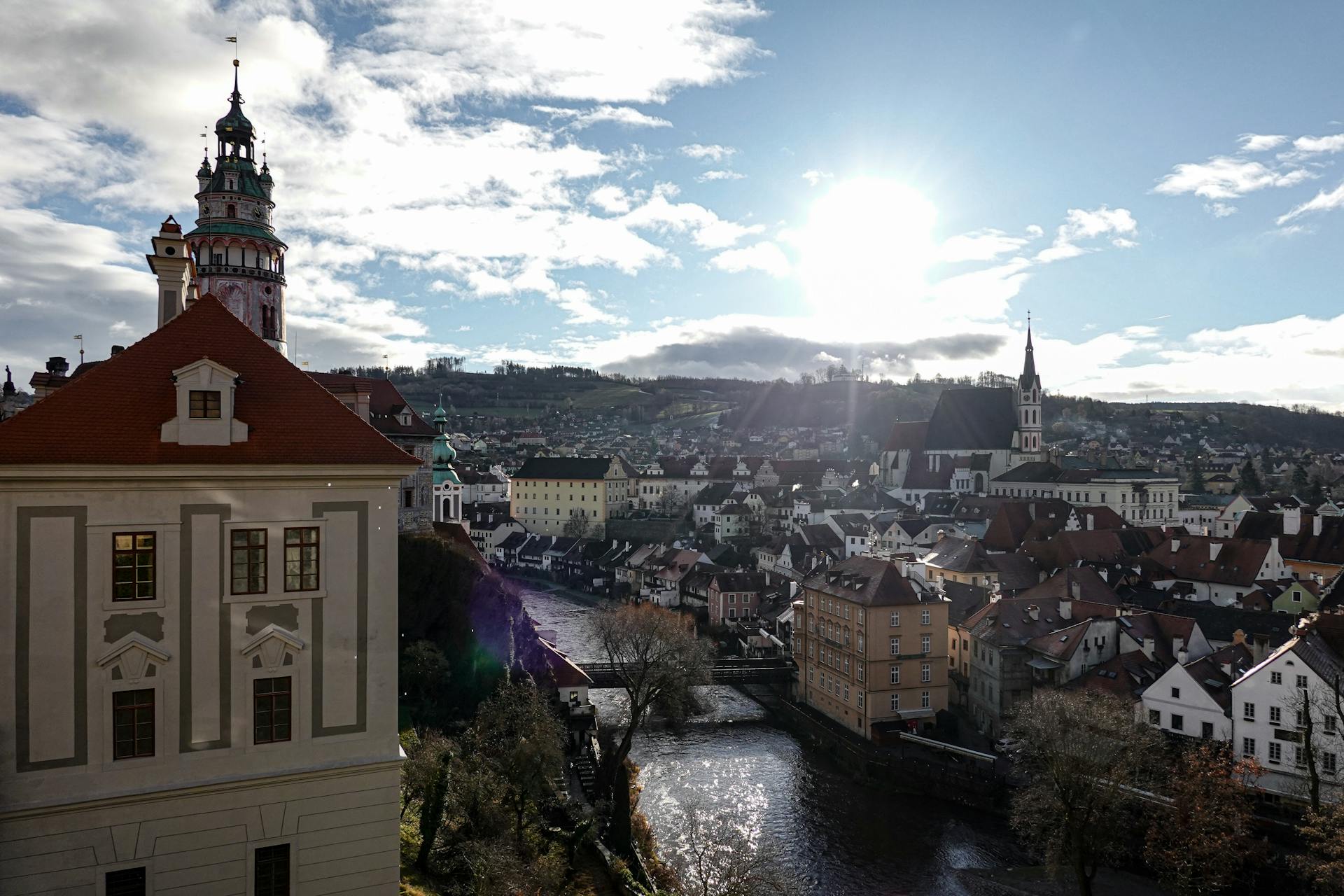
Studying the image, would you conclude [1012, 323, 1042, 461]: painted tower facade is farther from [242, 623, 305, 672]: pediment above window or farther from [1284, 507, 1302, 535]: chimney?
[242, 623, 305, 672]: pediment above window

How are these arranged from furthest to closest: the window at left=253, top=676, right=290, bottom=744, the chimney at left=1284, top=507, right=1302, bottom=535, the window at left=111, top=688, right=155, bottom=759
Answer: the chimney at left=1284, top=507, right=1302, bottom=535
the window at left=253, top=676, right=290, bottom=744
the window at left=111, top=688, right=155, bottom=759

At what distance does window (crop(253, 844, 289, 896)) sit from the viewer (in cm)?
1114

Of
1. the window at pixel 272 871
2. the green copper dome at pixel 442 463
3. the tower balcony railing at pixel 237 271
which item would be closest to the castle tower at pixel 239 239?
the tower balcony railing at pixel 237 271

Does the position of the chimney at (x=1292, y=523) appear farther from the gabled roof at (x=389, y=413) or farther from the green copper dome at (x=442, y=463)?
the gabled roof at (x=389, y=413)

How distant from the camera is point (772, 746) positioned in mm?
36156

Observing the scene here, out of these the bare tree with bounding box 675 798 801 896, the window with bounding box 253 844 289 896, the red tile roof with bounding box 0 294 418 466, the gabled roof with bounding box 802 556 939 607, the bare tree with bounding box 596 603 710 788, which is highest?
the red tile roof with bounding box 0 294 418 466

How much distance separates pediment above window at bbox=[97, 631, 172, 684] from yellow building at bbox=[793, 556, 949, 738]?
95.9ft

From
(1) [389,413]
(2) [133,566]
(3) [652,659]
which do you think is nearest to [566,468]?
(1) [389,413]

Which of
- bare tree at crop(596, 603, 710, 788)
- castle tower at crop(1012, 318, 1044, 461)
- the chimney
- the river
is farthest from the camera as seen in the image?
castle tower at crop(1012, 318, 1044, 461)

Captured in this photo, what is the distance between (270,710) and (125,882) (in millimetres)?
2454

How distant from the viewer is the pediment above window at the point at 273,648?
11.4 metres

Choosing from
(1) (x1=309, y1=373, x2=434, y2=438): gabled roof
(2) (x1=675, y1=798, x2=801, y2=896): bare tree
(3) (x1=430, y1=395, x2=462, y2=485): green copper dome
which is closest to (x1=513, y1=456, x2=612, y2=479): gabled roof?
(3) (x1=430, y1=395, x2=462, y2=485): green copper dome

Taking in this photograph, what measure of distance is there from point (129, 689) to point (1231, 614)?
135 ft

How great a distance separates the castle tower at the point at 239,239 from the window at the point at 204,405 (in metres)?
24.0
